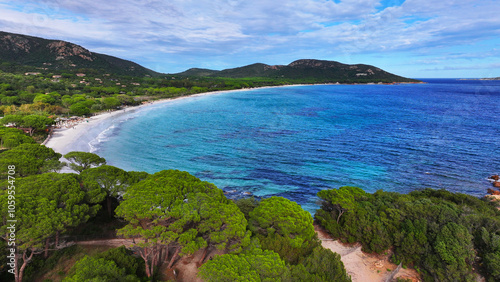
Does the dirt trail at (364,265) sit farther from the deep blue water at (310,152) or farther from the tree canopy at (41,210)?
the tree canopy at (41,210)

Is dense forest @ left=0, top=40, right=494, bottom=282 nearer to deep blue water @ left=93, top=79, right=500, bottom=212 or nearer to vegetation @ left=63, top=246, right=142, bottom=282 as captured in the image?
vegetation @ left=63, top=246, right=142, bottom=282

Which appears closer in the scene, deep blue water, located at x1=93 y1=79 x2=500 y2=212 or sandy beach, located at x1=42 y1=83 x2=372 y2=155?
deep blue water, located at x1=93 y1=79 x2=500 y2=212

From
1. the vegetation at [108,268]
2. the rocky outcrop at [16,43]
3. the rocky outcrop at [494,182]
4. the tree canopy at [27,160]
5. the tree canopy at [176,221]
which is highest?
the rocky outcrop at [16,43]

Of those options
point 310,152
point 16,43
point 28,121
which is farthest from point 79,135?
point 16,43

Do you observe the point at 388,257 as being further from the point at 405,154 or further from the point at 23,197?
the point at 405,154

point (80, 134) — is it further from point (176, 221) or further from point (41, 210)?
point (176, 221)

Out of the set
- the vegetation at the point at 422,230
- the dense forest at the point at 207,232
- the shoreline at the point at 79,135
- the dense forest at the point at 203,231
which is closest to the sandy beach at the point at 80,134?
the shoreline at the point at 79,135

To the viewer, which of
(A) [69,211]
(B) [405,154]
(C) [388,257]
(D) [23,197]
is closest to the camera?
(D) [23,197]

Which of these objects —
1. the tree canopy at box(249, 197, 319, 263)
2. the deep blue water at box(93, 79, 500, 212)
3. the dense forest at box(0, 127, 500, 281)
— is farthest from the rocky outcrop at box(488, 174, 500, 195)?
the tree canopy at box(249, 197, 319, 263)

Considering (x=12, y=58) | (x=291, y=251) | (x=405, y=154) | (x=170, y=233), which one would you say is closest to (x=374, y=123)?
(x=405, y=154)
